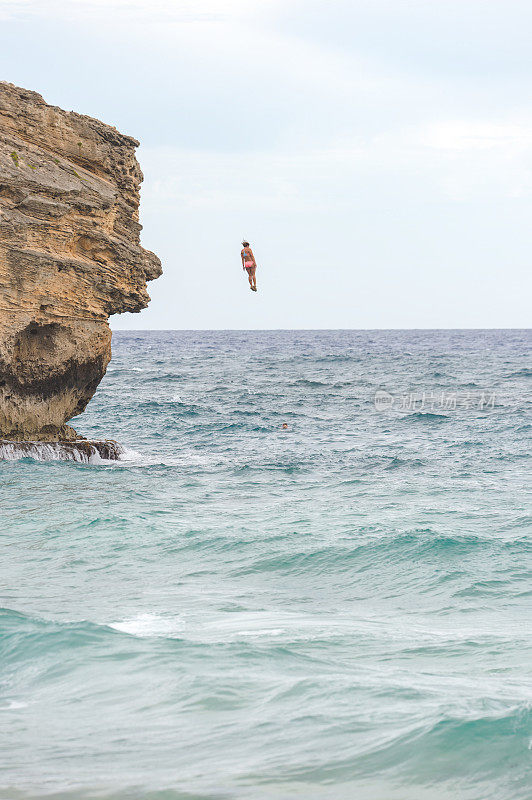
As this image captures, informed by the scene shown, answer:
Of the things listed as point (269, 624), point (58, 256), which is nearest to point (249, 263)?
point (58, 256)

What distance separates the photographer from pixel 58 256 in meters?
21.6

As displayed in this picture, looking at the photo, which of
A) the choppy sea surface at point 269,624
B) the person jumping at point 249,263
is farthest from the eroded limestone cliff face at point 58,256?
the person jumping at point 249,263

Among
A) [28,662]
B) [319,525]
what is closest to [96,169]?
[319,525]

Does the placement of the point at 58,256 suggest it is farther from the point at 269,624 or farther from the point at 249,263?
the point at 269,624

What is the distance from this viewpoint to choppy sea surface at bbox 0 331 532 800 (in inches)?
269

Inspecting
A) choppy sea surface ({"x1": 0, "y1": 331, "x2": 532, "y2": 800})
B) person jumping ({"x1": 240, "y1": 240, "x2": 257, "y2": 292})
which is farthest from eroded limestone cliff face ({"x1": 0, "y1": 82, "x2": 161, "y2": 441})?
person jumping ({"x1": 240, "y1": 240, "x2": 257, "y2": 292})

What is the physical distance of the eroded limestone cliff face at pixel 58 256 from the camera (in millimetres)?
20969

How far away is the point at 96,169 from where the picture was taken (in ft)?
74.5

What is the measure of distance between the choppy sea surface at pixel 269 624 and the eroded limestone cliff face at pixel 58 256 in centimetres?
223

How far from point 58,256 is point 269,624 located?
13883 mm

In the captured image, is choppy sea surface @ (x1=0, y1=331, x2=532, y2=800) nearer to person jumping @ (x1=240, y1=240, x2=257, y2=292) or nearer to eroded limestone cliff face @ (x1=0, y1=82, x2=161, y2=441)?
eroded limestone cliff face @ (x1=0, y1=82, x2=161, y2=441)

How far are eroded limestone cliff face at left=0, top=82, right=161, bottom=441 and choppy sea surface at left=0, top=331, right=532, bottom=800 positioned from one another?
2.23 meters

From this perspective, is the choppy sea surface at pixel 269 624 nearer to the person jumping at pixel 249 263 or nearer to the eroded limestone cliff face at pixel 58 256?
the eroded limestone cliff face at pixel 58 256

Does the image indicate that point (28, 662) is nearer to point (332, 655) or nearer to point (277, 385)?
point (332, 655)
